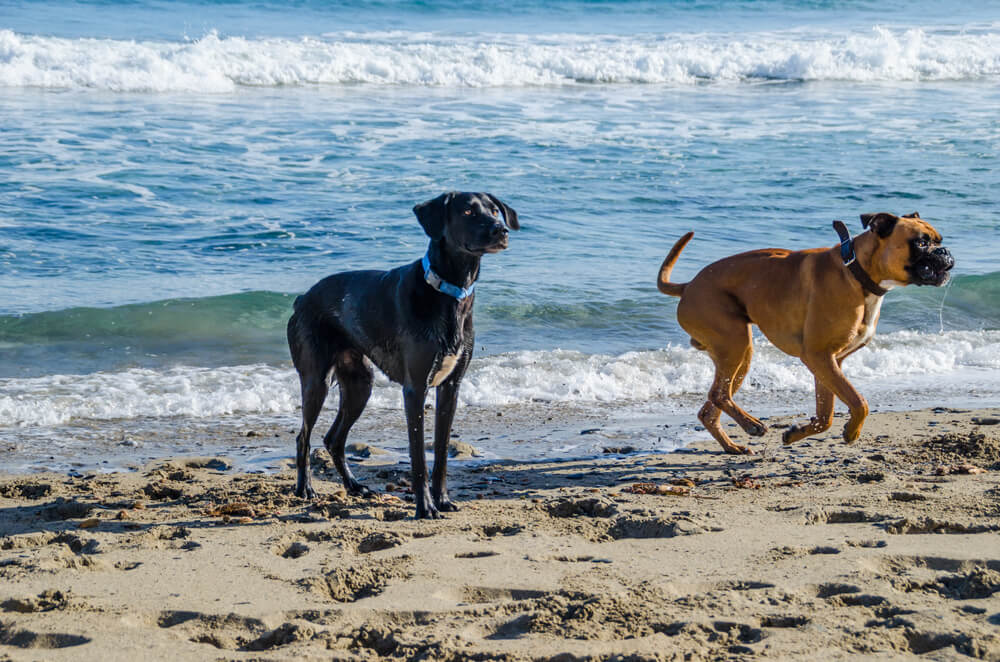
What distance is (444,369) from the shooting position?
4.99 metres

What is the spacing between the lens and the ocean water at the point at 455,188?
7914mm

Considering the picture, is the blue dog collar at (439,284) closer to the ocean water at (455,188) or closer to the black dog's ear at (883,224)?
the ocean water at (455,188)

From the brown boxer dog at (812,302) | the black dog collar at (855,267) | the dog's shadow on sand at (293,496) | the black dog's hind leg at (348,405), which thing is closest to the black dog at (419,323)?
the black dog's hind leg at (348,405)

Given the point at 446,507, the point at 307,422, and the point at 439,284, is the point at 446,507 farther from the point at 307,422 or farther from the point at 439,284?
the point at 439,284

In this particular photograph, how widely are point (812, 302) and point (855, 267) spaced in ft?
0.97

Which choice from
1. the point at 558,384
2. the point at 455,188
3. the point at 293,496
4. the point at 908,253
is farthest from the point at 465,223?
the point at 455,188

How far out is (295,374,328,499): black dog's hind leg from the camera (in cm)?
542

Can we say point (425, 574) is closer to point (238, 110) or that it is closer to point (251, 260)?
point (251, 260)

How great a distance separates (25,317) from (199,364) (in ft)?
5.87

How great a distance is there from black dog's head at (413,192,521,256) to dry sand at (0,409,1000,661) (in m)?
1.24

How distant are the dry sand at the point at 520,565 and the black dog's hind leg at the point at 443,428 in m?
0.14

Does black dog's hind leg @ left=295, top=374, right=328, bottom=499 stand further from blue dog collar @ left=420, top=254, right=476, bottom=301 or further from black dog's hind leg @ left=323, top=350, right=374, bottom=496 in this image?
blue dog collar @ left=420, top=254, right=476, bottom=301

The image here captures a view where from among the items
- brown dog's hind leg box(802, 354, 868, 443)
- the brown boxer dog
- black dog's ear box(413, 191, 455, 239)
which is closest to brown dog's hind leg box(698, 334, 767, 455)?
the brown boxer dog

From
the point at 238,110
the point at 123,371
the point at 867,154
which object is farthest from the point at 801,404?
the point at 238,110
